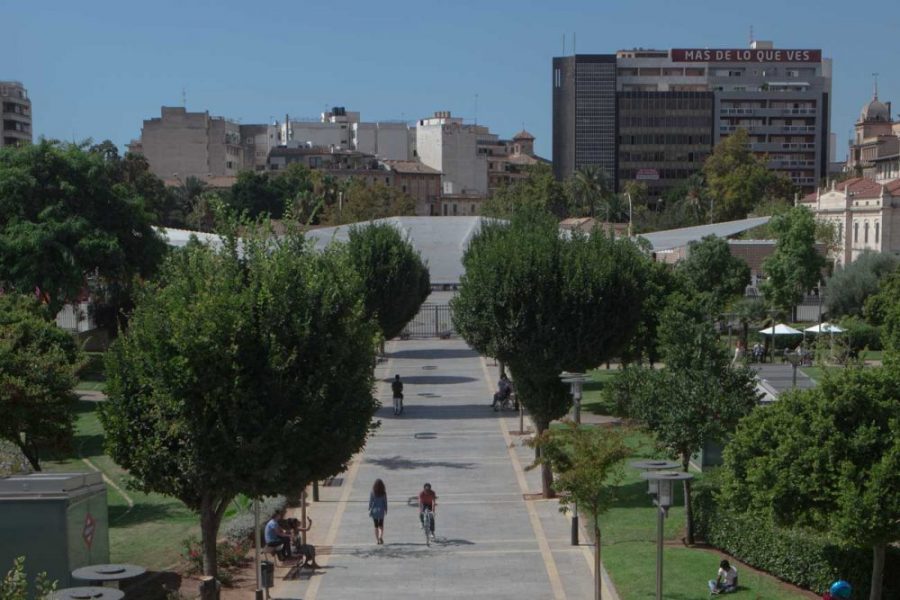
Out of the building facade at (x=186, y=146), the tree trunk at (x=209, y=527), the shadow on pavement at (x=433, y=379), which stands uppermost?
the building facade at (x=186, y=146)

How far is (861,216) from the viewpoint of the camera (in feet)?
271

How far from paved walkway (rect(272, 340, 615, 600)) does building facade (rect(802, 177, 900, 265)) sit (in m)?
43.4

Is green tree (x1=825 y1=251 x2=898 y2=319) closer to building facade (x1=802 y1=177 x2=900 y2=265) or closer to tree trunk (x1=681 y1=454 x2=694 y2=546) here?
building facade (x1=802 y1=177 x2=900 y2=265)

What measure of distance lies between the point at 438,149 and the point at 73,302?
133201 millimetres

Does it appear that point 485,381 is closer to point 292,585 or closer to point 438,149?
point 292,585

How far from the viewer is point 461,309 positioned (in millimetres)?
33594

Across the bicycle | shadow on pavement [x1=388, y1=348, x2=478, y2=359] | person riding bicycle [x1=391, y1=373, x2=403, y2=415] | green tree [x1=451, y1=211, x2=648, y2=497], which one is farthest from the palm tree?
the bicycle

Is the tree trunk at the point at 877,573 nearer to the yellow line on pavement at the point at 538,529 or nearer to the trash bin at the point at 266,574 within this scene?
the yellow line on pavement at the point at 538,529

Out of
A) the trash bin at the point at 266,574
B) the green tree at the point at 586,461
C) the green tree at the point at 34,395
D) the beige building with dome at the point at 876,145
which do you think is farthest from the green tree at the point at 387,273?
the beige building with dome at the point at 876,145

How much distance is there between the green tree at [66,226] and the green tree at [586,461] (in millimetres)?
29719

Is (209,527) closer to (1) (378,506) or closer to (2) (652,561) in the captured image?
(1) (378,506)

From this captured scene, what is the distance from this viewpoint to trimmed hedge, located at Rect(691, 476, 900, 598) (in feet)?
73.3

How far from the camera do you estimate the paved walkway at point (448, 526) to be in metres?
23.5

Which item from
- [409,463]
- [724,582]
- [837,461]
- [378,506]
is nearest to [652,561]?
[724,582]
